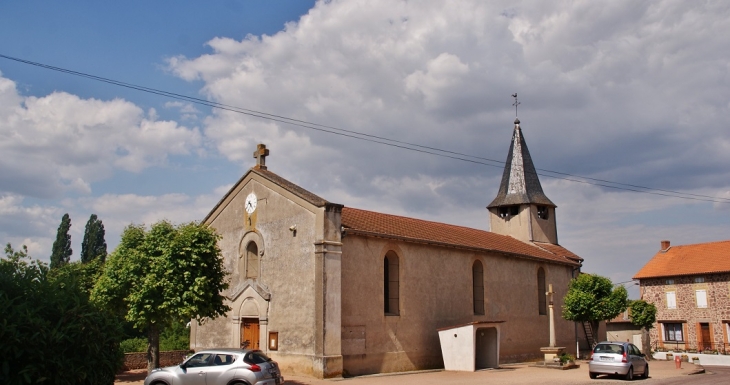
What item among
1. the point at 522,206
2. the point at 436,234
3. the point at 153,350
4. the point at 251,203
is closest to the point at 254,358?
the point at 153,350

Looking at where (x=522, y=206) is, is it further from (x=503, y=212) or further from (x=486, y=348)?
(x=486, y=348)

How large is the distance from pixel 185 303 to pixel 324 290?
5137 mm

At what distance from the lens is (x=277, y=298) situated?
24.8 meters

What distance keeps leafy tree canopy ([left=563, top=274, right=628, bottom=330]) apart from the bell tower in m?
6.88

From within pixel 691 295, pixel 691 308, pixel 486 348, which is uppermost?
pixel 691 295

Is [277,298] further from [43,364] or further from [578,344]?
[578,344]

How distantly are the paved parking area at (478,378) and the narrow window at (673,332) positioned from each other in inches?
842

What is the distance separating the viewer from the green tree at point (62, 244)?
184ft

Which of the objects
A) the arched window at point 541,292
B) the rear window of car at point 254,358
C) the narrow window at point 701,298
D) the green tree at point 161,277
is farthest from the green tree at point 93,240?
the narrow window at point 701,298

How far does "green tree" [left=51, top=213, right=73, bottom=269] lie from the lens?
5605 cm

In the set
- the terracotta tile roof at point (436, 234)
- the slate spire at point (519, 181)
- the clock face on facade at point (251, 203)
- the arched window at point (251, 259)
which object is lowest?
the arched window at point (251, 259)

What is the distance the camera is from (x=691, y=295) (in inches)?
1805

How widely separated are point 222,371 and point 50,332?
26.9ft

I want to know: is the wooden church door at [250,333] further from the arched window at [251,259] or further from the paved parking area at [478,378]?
→ the paved parking area at [478,378]
